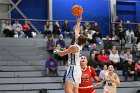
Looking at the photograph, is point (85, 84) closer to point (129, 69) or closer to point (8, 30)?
point (129, 69)

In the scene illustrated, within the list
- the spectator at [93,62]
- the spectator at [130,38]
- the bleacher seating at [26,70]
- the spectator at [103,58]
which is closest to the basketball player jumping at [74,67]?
the bleacher seating at [26,70]

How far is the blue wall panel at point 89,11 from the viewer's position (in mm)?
23031

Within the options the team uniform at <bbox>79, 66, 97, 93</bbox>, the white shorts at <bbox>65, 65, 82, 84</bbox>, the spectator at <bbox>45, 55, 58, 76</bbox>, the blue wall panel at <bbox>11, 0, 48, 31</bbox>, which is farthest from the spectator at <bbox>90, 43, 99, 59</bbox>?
the white shorts at <bbox>65, 65, 82, 84</bbox>

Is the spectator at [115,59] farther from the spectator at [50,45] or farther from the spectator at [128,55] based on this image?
the spectator at [50,45]

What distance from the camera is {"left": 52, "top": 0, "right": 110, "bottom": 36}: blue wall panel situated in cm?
2303

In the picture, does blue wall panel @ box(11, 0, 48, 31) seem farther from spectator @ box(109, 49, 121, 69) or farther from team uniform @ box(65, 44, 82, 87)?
team uniform @ box(65, 44, 82, 87)

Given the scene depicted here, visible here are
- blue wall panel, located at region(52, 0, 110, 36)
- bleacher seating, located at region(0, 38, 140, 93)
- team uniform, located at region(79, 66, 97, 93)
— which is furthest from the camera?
blue wall panel, located at region(52, 0, 110, 36)

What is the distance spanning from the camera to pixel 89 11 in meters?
23.6

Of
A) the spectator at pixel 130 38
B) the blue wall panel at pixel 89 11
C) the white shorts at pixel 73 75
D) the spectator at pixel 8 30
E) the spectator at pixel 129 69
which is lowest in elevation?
the spectator at pixel 129 69

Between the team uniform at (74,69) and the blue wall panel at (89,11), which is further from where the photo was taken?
the blue wall panel at (89,11)

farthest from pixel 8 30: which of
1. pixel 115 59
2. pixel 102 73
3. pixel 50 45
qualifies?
pixel 102 73

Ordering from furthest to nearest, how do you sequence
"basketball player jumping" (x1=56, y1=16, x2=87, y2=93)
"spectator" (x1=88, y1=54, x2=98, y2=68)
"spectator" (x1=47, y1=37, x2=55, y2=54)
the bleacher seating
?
"spectator" (x1=47, y1=37, x2=55, y2=54), "spectator" (x1=88, y1=54, x2=98, y2=68), the bleacher seating, "basketball player jumping" (x1=56, y1=16, x2=87, y2=93)

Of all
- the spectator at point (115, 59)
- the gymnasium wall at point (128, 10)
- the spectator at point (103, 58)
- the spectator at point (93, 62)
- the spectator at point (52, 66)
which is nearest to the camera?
the spectator at point (52, 66)

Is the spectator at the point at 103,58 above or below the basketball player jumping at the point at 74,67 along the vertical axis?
below
